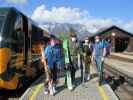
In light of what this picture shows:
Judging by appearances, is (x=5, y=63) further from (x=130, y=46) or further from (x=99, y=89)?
(x=130, y=46)

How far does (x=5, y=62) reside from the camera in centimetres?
1202

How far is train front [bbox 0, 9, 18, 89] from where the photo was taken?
12.0m

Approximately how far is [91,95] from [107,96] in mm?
543

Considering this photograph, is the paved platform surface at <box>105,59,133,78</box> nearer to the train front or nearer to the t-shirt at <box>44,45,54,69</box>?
Answer: the t-shirt at <box>44,45,54,69</box>

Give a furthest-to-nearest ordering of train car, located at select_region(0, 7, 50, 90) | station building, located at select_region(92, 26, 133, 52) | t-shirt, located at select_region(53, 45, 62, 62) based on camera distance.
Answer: station building, located at select_region(92, 26, 133, 52) < t-shirt, located at select_region(53, 45, 62, 62) < train car, located at select_region(0, 7, 50, 90)

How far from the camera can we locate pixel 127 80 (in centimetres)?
1850

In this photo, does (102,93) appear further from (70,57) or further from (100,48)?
(100,48)

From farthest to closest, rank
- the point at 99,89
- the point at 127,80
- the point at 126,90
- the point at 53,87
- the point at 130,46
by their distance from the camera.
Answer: the point at 130,46, the point at 127,80, the point at 126,90, the point at 99,89, the point at 53,87

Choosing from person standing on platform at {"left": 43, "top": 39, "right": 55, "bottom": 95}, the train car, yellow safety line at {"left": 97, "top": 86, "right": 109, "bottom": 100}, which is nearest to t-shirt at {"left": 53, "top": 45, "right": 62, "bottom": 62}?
person standing on platform at {"left": 43, "top": 39, "right": 55, "bottom": 95}

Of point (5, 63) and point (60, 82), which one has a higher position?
point (5, 63)

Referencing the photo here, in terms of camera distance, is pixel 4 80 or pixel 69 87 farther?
pixel 69 87

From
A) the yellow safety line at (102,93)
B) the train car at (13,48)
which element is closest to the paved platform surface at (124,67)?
the yellow safety line at (102,93)

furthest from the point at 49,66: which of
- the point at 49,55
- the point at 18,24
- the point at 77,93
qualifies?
the point at 18,24

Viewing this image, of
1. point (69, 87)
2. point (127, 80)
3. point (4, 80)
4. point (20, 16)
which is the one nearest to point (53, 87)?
point (69, 87)
